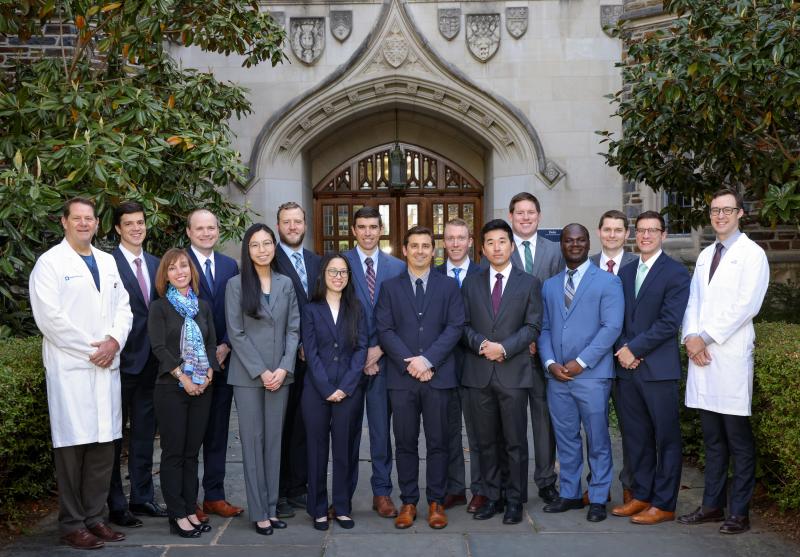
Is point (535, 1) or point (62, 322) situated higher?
point (535, 1)

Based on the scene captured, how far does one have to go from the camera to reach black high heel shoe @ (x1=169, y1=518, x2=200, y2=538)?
445 cm

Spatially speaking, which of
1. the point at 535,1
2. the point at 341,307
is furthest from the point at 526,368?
the point at 535,1

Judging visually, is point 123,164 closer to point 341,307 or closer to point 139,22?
point 139,22

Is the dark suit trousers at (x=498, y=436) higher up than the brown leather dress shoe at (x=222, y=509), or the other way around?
the dark suit trousers at (x=498, y=436)

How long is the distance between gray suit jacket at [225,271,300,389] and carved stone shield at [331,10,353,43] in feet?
22.8

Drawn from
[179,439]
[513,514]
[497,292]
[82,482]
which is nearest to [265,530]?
[179,439]

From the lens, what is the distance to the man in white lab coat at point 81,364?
13.8ft

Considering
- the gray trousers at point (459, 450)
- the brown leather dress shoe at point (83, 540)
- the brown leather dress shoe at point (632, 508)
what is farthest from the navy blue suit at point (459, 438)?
the brown leather dress shoe at point (83, 540)

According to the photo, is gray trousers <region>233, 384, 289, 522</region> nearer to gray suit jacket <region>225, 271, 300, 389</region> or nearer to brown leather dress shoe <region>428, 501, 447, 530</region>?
gray suit jacket <region>225, 271, 300, 389</region>

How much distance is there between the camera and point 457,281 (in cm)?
503

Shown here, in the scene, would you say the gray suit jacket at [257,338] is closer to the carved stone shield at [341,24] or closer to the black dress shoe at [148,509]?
Result: the black dress shoe at [148,509]

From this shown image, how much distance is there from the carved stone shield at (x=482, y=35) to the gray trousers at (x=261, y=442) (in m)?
7.39

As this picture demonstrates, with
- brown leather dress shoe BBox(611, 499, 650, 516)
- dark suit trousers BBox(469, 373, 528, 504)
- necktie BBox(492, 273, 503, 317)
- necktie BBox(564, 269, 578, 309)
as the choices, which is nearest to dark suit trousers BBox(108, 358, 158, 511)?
dark suit trousers BBox(469, 373, 528, 504)

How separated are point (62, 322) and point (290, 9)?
7501mm
